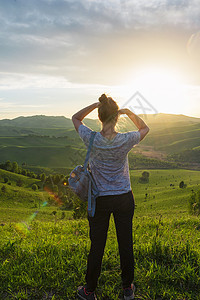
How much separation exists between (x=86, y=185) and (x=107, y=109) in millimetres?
1103

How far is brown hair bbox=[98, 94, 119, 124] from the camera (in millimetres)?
2900

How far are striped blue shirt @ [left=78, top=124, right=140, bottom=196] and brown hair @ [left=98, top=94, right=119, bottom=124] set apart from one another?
0.75 ft

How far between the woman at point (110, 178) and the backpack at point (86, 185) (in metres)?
0.07

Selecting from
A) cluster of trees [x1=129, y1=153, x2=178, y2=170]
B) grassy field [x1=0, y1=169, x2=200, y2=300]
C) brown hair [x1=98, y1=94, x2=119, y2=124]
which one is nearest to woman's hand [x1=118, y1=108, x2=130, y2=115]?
brown hair [x1=98, y1=94, x2=119, y2=124]

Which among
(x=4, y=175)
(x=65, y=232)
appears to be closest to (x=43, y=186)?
(x=4, y=175)

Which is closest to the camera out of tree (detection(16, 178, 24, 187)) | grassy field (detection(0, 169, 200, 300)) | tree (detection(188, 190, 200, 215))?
grassy field (detection(0, 169, 200, 300))

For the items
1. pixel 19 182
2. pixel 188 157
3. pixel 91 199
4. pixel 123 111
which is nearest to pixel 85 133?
pixel 123 111

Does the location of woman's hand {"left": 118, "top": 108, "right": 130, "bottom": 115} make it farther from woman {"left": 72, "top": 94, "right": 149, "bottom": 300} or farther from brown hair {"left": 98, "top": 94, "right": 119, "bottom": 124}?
brown hair {"left": 98, "top": 94, "right": 119, "bottom": 124}

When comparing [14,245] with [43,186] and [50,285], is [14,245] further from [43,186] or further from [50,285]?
[43,186]

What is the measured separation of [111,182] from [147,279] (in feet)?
6.52

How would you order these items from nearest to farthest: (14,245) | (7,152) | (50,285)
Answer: (50,285) < (14,245) < (7,152)

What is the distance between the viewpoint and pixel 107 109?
2906 millimetres

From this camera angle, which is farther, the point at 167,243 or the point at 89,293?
the point at 167,243

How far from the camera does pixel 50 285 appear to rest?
3699mm
